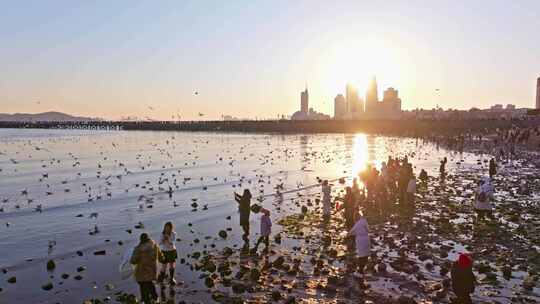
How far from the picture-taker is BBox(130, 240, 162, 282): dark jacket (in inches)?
467

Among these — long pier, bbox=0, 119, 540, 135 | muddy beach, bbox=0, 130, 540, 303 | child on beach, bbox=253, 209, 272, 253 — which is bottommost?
muddy beach, bbox=0, 130, 540, 303

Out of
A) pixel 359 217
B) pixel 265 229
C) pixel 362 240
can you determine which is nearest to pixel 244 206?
pixel 265 229

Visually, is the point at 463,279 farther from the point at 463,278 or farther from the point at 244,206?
the point at 244,206

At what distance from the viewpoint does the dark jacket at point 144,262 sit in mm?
11852

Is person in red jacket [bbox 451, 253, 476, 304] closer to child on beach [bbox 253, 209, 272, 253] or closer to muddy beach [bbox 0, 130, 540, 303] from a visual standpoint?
muddy beach [bbox 0, 130, 540, 303]

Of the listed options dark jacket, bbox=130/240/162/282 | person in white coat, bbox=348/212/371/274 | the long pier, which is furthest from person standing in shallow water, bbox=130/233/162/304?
the long pier

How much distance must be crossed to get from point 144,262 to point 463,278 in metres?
7.63

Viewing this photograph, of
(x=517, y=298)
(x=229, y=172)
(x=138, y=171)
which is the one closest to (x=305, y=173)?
(x=229, y=172)

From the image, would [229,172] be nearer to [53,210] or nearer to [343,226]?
[53,210]

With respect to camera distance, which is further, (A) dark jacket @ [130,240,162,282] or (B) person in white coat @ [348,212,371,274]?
(B) person in white coat @ [348,212,371,274]

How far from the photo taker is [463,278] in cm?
1116

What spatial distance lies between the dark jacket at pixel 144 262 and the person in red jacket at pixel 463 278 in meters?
7.30

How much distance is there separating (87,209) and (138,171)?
20.2 meters

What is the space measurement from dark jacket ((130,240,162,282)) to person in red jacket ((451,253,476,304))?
23.9 ft
